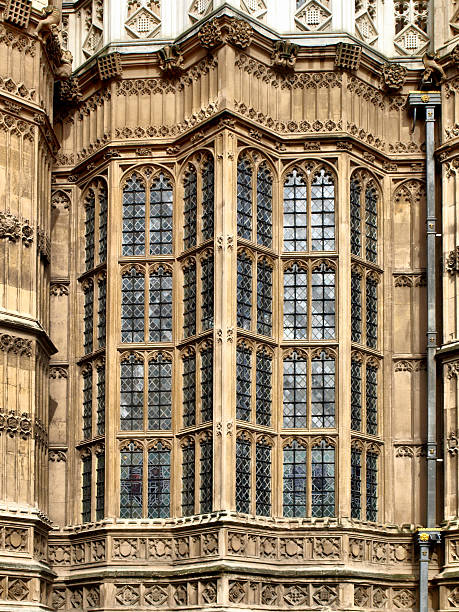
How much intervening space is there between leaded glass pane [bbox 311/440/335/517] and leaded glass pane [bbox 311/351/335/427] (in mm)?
548

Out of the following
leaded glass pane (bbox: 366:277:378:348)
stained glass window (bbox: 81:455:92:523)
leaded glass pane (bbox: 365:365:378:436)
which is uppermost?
leaded glass pane (bbox: 366:277:378:348)

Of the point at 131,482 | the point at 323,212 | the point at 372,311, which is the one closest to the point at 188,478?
the point at 131,482

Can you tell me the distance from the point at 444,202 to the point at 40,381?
1022 cm

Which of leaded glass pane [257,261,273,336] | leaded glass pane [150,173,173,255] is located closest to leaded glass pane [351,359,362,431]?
leaded glass pane [257,261,273,336]

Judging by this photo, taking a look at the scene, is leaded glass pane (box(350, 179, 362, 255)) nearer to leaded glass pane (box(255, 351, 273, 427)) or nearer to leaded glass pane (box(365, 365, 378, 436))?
leaded glass pane (box(365, 365, 378, 436))

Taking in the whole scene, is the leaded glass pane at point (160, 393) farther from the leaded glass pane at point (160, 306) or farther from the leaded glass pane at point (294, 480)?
the leaded glass pane at point (294, 480)

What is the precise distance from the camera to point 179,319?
108 feet

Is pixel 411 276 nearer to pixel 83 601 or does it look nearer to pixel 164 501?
pixel 164 501

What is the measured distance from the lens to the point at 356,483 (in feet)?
106

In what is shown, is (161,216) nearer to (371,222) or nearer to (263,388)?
(263,388)

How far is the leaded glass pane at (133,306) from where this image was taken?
33312 millimetres

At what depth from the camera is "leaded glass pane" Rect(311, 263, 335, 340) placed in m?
32.9

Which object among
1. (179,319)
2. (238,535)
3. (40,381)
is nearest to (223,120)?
(179,319)

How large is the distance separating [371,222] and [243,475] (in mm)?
7223
